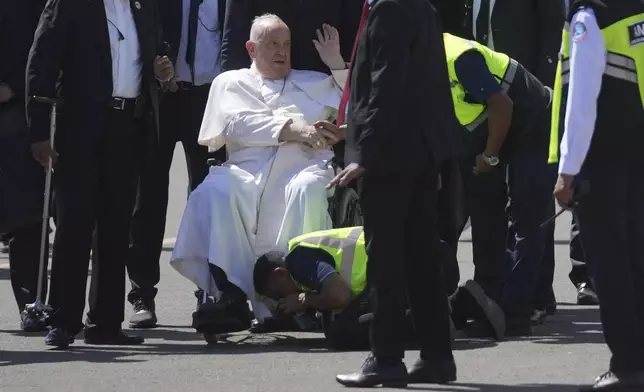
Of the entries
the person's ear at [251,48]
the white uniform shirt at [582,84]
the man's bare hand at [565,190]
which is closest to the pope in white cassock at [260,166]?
the person's ear at [251,48]

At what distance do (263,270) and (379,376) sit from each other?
2047mm

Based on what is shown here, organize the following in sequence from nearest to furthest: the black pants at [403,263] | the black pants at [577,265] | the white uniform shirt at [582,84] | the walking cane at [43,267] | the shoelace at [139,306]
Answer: the white uniform shirt at [582,84], the black pants at [403,263], the walking cane at [43,267], the shoelace at [139,306], the black pants at [577,265]

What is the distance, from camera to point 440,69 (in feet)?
23.6

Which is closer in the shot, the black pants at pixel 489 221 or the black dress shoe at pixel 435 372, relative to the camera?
the black dress shoe at pixel 435 372

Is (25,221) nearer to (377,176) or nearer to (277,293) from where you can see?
(277,293)

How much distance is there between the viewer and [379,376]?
7090 mm

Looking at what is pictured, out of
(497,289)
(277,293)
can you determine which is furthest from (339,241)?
(497,289)

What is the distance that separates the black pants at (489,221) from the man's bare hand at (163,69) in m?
1.69

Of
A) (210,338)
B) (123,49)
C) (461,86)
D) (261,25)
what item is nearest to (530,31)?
(461,86)

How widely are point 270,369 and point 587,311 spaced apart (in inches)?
117

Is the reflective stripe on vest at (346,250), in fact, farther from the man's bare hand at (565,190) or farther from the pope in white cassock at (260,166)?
the man's bare hand at (565,190)

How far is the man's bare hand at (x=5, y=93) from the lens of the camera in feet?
32.0

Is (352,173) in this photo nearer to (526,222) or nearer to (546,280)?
(526,222)

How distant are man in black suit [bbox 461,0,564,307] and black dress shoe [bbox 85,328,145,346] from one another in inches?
75.8
